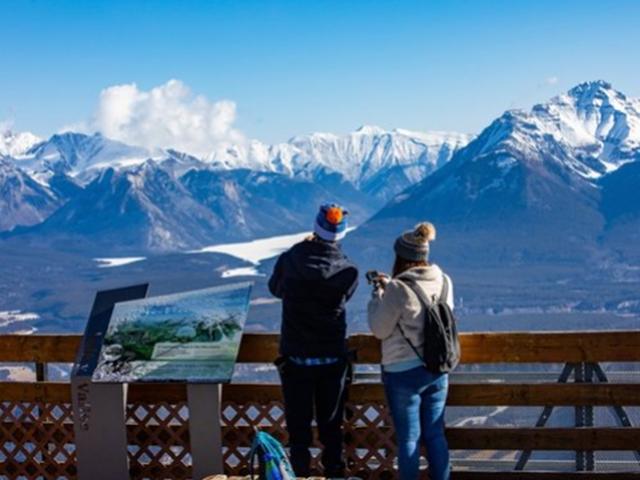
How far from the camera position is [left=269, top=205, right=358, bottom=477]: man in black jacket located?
6.39 m

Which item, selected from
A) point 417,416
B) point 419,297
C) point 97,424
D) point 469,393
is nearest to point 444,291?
point 419,297

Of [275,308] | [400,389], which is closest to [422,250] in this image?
[400,389]

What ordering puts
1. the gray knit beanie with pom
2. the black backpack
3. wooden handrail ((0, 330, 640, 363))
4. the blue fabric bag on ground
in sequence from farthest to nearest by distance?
wooden handrail ((0, 330, 640, 363))
the gray knit beanie with pom
the black backpack
the blue fabric bag on ground

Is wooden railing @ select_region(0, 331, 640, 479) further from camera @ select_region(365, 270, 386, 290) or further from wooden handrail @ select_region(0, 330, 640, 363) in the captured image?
camera @ select_region(365, 270, 386, 290)

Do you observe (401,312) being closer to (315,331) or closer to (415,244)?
(415,244)

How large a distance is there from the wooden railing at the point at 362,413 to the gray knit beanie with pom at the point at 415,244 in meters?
0.82

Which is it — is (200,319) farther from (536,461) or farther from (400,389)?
(536,461)

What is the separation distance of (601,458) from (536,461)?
0.53m

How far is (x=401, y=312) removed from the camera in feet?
20.0

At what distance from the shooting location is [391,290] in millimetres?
6066

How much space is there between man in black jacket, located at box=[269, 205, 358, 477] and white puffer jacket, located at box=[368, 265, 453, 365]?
1.19 ft

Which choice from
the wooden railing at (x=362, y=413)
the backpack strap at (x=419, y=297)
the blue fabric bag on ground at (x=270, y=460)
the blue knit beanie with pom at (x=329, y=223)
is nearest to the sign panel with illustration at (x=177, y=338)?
the wooden railing at (x=362, y=413)

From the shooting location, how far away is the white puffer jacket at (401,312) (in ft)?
19.9

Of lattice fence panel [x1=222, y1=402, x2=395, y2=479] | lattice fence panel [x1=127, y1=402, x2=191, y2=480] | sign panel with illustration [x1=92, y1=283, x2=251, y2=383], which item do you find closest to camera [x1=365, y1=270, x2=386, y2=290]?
lattice fence panel [x1=222, y1=402, x2=395, y2=479]
